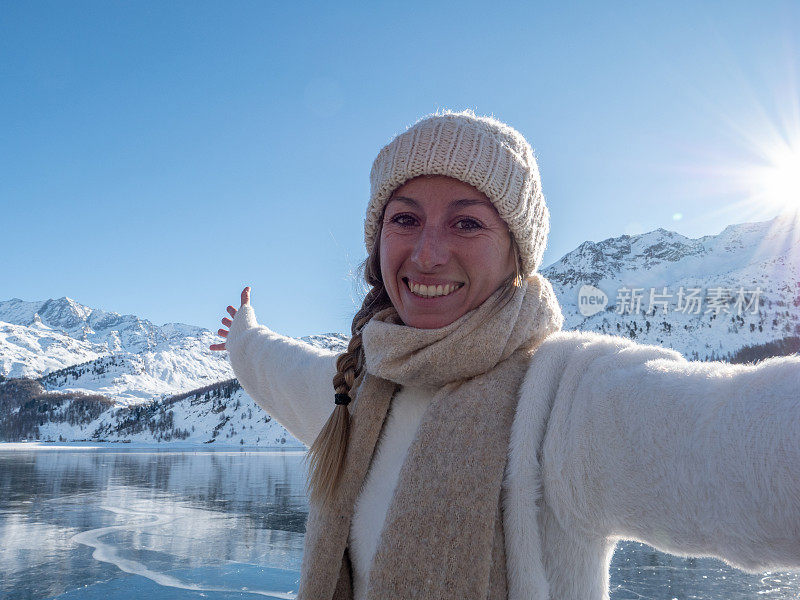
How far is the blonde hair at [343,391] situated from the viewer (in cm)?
139

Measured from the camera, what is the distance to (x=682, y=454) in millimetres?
865

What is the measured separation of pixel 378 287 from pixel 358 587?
3.00 ft

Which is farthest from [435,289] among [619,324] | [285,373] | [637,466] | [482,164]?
[619,324]

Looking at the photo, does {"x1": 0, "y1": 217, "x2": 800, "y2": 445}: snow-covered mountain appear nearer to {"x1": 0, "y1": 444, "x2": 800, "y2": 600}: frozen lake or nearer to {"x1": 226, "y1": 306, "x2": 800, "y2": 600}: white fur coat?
{"x1": 0, "y1": 444, "x2": 800, "y2": 600}: frozen lake

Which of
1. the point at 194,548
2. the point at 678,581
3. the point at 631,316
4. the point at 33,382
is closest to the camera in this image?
the point at 678,581

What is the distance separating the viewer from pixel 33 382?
140750 mm

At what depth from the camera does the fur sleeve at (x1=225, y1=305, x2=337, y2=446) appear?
2135 mm

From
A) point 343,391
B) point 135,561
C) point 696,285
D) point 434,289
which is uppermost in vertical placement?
point 696,285

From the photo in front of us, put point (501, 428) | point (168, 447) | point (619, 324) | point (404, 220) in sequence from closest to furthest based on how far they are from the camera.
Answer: point (501, 428) → point (404, 220) → point (168, 447) → point (619, 324)

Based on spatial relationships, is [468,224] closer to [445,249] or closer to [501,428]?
[445,249]

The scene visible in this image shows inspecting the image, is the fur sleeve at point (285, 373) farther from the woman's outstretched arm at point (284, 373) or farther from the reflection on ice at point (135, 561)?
the reflection on ice at point (135, 561)

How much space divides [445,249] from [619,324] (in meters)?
94.8

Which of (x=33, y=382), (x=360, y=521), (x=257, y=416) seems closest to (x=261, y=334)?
(x=360, y=521)

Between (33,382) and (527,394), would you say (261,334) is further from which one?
(33,382)
